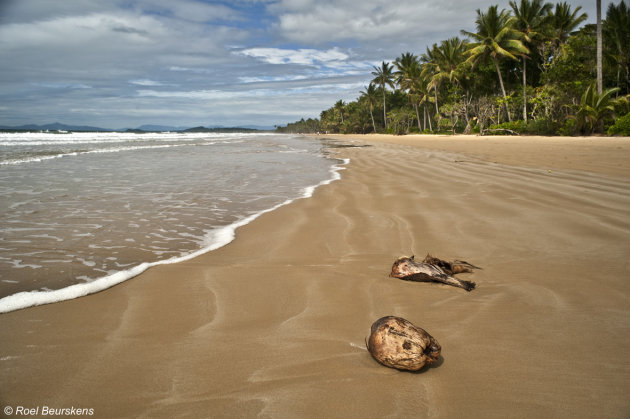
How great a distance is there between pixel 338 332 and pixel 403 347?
492 mm

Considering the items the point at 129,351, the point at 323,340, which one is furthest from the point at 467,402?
the point at 129,351

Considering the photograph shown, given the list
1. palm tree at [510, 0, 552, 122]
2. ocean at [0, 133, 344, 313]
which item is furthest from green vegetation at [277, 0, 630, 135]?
ocean at [0, 133, 344, 313]

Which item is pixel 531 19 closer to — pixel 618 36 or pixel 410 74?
pixel 618 36

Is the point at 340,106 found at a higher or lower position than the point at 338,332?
higher

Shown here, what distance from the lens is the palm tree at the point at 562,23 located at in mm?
29609

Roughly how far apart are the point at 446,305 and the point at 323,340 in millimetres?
946

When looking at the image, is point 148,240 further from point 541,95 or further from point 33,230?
point 541,95

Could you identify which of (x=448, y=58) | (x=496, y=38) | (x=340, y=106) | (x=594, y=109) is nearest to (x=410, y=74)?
(x=448, y=58)

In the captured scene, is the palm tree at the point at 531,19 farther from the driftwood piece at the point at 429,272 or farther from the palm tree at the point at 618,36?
the driftwood piece at the point at 429,272

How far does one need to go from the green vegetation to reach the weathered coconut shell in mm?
→ 23078

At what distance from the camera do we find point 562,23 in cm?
3047

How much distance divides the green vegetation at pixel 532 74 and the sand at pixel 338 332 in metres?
21.3

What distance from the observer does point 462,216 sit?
4.85m

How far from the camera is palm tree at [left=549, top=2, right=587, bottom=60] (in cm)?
2961
